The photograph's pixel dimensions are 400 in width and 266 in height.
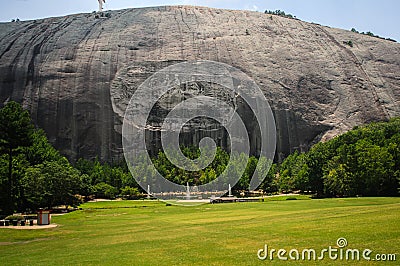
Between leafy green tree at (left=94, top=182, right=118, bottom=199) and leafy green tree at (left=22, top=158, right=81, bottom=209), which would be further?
leafy green tree at (left=94, top=182, right=118, bottom=199)

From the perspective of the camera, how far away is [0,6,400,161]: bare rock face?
262 feet

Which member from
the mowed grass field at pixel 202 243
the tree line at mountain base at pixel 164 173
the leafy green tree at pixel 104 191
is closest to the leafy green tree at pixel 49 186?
Answer: the tree line at mountain base at pixel 164 173

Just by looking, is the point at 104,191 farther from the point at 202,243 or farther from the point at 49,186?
the point at 202,243

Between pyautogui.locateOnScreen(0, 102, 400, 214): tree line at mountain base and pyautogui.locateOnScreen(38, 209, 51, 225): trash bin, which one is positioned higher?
pyautogui.locateOnScreen(0, 102, 400, 214): tree line at mountain base

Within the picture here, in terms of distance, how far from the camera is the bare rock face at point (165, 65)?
3140 inches

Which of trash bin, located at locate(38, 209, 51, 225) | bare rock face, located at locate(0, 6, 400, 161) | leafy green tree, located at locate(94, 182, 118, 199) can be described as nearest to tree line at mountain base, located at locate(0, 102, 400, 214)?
leafy green tree, located at locate(94, 182, 118, 199)

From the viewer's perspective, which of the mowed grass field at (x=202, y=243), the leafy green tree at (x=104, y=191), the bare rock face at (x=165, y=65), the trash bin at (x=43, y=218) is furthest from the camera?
the bare rock face at (x=165, y=65)

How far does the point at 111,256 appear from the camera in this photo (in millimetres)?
14406

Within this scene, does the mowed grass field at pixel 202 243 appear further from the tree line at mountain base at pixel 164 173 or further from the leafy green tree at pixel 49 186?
the leafy green tree at pixel 49 186

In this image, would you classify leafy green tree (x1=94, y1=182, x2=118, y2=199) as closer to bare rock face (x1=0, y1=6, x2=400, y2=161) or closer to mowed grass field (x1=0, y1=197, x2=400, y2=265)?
bare rock face (x1=0, y1=6, x2=400, y2=161)

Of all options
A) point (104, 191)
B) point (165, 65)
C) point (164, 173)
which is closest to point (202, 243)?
point (104, 191)

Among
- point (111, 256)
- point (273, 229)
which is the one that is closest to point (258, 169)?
point (273, 229)

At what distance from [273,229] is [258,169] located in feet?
169

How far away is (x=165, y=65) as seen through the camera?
83.8 m
